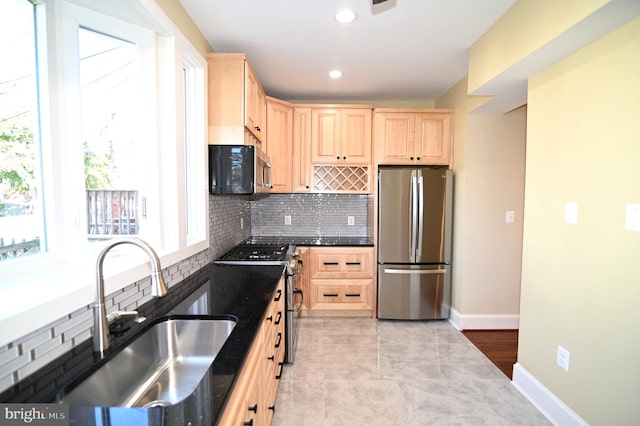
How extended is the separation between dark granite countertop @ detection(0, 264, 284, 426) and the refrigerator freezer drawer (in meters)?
1.98

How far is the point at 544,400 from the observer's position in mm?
1977

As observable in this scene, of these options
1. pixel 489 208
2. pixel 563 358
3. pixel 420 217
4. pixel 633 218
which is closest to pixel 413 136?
pixel 420 217

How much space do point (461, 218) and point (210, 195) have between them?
2.51 meters

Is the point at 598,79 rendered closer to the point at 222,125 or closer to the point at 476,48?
the point at 476,48

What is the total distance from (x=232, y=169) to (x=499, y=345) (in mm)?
2925

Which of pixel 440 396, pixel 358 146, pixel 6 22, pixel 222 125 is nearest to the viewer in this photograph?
pixel 6 22

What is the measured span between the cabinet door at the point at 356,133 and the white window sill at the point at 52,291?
2.59 metres

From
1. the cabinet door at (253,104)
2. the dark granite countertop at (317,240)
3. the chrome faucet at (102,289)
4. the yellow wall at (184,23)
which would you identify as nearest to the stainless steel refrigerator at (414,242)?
the dark granite countertop at (317,240)

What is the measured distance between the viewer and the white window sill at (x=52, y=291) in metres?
0.84

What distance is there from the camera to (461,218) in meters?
3.23

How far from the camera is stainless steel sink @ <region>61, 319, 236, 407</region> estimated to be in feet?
3.17

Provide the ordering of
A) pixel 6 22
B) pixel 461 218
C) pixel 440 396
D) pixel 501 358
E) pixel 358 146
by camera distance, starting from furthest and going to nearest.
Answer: pixel 358 146
pixel 461 218
pixel 501 358
pixel 440 396
pixel 6 22

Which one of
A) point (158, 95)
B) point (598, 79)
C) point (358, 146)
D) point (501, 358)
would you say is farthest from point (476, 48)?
point (501, 358)

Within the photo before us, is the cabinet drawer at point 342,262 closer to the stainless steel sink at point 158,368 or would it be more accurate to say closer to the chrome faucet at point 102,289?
the stainless steel sink at point 158,368
